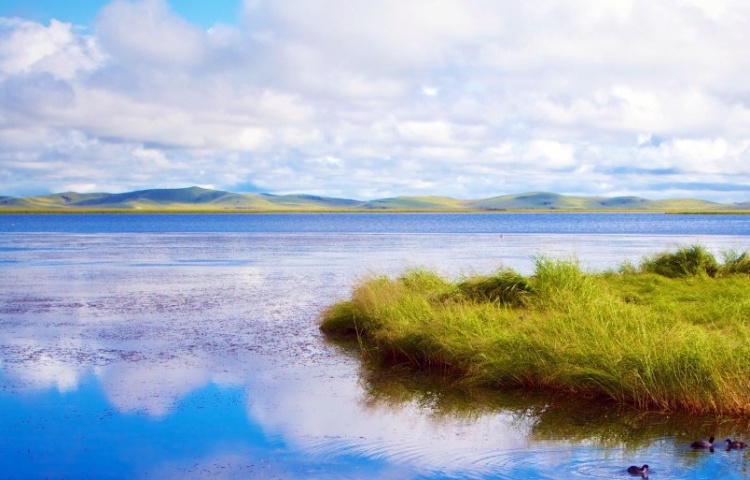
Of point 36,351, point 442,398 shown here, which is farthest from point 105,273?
point 442,398

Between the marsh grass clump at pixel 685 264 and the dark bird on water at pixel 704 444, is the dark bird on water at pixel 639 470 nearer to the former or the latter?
the dark bird on water at pixel 704 444

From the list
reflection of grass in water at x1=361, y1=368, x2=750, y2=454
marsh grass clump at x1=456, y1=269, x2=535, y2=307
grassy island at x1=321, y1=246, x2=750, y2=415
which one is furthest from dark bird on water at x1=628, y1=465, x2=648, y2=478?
marsh grass clump at x1=456, y1=269, x2=535, y2=307

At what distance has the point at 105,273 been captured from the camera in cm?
3978

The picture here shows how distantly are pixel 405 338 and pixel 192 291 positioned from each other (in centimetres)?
1570

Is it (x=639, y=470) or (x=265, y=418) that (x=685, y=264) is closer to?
(x=639, y=470)

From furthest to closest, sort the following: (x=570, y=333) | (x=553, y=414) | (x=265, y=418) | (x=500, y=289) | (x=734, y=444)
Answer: (x=500, y=289)
(x=570, y=333)
(x=553, y=414)
(x=265, y=418)
(x=734, y=444)

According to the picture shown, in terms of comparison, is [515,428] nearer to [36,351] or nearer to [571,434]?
[571,434]

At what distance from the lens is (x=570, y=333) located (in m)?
15.6

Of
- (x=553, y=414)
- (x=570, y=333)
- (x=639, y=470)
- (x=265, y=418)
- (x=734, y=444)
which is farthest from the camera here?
(x=570, y=333)

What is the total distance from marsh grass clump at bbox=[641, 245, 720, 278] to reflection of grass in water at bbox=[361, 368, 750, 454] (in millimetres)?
14031

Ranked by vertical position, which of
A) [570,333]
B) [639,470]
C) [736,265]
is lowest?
[639,470]

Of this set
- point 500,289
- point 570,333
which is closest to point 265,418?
point 570,333

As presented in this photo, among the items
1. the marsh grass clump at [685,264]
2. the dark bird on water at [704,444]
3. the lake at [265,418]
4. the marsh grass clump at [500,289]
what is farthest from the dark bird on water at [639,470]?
the marsh grass clump at [685,264]

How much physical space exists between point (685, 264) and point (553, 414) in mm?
15781
